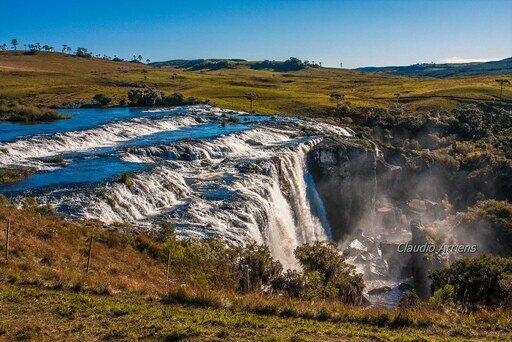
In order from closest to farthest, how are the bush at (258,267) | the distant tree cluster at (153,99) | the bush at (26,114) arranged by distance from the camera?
1. the bush at (258,267)
2. the bush at (26,114)
3. the distant tree cluster at (153,99)

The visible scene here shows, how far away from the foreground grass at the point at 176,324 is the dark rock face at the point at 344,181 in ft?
127

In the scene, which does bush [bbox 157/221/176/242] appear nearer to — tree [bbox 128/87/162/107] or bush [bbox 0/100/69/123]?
bush [bbox 0/100/69/123]

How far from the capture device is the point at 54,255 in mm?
20828

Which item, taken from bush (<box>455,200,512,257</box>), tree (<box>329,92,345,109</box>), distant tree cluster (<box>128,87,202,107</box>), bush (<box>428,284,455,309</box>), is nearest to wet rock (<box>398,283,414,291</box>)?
bush (<box>455,200,512,257</box>)

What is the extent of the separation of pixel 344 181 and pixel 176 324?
147 ft

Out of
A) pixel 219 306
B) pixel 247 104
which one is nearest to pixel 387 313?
pixel 219 306

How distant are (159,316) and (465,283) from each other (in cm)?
2085

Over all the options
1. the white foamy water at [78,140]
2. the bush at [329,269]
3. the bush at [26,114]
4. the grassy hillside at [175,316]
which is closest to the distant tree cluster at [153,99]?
the bush at [26,114]

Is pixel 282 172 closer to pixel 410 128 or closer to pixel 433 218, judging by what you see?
pixel 433 218

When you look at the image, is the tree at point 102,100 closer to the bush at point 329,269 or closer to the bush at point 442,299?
the bush at point 329,269

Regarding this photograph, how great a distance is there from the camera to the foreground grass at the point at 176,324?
1250 cm

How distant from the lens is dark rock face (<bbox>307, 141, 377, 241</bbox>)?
54750 mm

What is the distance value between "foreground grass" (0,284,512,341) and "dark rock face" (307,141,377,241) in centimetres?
3861

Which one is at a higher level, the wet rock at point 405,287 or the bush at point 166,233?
the bush at point 166,233
